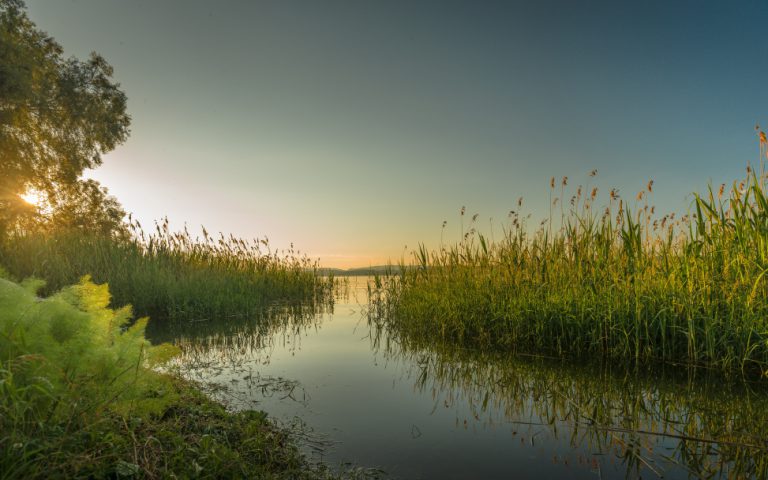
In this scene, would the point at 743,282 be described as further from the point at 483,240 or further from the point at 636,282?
the point at 483,240

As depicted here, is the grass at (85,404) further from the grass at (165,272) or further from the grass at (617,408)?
the grass at (165,272)

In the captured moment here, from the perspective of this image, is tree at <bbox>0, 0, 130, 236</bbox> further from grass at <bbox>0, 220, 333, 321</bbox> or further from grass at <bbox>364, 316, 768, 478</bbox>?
grass at <bbox>364, 316, 768, 478</bbox>

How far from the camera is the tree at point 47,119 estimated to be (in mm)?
17984

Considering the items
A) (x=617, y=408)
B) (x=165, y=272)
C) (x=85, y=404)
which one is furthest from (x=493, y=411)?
(x=165, y=272)

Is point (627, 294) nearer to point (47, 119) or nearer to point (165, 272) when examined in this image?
point (165, 272)

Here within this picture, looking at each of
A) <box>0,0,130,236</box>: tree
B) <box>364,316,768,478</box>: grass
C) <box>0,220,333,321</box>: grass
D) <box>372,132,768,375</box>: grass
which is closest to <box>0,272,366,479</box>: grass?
<box>364,316,768,478</box>: grass

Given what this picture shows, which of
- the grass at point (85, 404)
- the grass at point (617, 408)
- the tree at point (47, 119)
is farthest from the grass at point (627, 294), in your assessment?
the tree at point (47, 119)

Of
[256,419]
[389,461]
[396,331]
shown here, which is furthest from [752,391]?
[396,331]

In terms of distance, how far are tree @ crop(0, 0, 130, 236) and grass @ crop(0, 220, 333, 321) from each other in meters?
4.38

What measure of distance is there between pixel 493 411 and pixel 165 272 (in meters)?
12.4

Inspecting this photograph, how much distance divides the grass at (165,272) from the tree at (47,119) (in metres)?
4.38

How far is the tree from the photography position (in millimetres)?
17984

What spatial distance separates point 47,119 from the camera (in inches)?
834

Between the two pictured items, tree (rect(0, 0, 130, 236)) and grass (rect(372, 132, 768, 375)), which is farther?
tree (rect(0, 0, 130, 236))
